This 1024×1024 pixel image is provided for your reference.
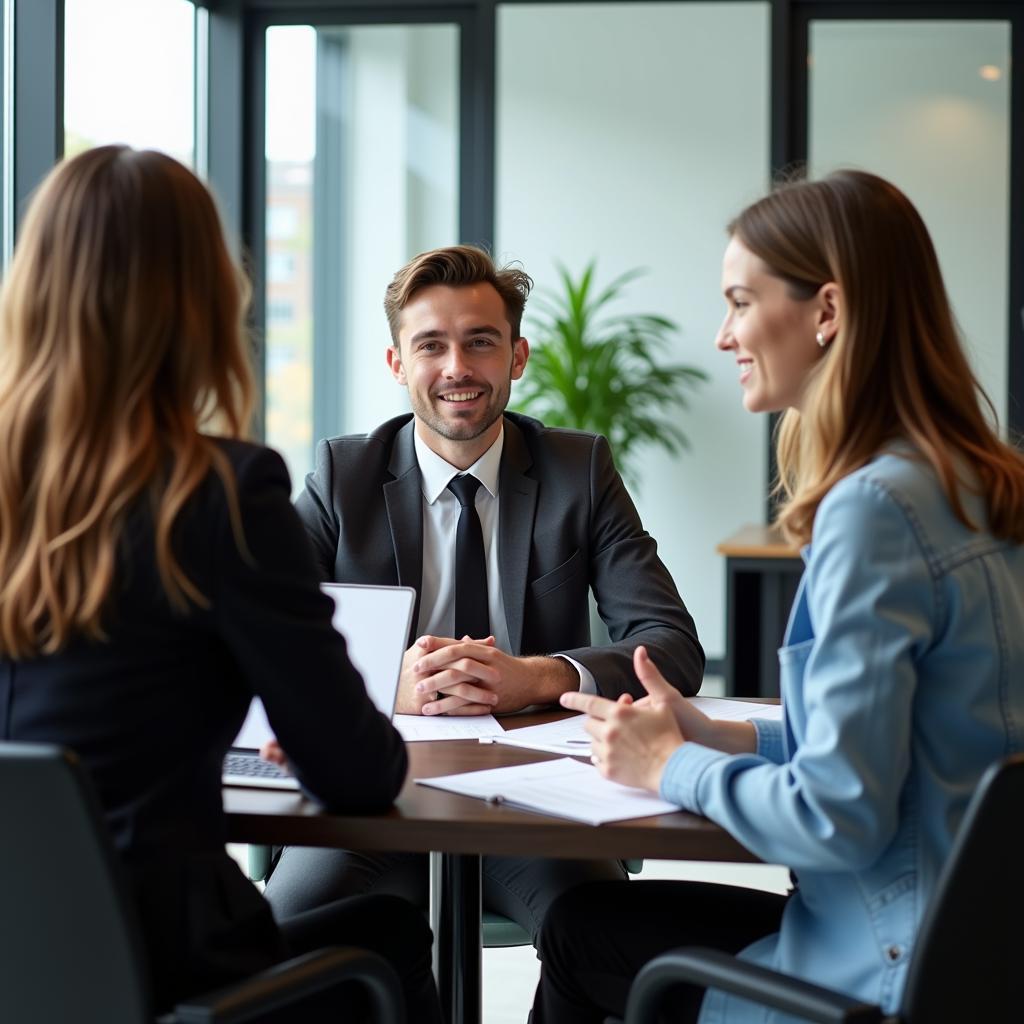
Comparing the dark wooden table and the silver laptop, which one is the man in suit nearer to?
the silver laptop

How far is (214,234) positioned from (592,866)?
3.88 feet

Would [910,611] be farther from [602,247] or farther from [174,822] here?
[602,247]

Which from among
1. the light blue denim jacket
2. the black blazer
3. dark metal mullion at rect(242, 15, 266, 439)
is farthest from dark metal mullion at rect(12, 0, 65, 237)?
the light blue denim jacket

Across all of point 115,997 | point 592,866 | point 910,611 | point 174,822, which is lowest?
point 592,866

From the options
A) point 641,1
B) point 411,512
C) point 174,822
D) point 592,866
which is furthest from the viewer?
point 641,1

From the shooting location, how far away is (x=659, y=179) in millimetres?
6516

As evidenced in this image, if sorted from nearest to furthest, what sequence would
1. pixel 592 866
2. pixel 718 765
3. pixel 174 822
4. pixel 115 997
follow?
pixel 115 997 → pixel 174 822 → pixel 718 765 → pixel 592 866

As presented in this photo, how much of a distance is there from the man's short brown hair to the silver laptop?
88cm

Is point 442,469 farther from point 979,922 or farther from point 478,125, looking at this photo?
point 478,125

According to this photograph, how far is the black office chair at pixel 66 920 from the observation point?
1139mm

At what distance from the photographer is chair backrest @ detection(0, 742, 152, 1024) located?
114 cm

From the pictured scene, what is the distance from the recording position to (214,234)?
4.37 ft

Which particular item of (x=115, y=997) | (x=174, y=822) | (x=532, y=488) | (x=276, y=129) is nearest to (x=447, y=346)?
(x=532, y=488)

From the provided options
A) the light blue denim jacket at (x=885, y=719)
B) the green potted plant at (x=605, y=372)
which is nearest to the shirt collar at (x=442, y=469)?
the light blue denim jacket at (x=885, y=719)
